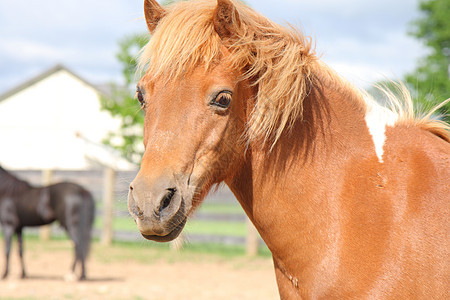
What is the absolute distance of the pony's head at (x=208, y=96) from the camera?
5.91 feet

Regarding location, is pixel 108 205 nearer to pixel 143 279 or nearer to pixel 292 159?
pixel 143 279

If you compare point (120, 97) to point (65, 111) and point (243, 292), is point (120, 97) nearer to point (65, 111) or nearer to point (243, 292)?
point (243, 292)

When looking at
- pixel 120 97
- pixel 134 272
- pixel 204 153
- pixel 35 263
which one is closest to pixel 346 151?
pixel 204 153

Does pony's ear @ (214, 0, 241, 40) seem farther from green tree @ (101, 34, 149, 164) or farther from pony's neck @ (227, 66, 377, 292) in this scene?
green tree @ (101, 34, 149, 164)

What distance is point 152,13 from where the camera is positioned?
90.4 inches

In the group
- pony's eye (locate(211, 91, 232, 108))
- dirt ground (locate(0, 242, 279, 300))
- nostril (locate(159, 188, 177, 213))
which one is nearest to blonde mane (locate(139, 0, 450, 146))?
pony's eye (locate(211, 91, 232, 108))

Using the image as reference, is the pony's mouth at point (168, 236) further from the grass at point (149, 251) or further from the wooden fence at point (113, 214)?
the grass at point (149, 251)

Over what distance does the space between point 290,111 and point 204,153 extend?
418 millimetres

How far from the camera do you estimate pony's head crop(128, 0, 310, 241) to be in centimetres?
180

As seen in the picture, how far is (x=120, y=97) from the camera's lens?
47.6ft

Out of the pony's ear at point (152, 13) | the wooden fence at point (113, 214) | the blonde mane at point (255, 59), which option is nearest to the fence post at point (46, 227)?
the wooden fence at point (113, 214)

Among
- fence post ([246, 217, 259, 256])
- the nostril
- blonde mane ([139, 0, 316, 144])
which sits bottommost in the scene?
fence post ([246, 217, 259, 256])

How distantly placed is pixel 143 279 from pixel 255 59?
24.2 feet

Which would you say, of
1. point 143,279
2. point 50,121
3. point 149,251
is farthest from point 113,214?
point 50,121
